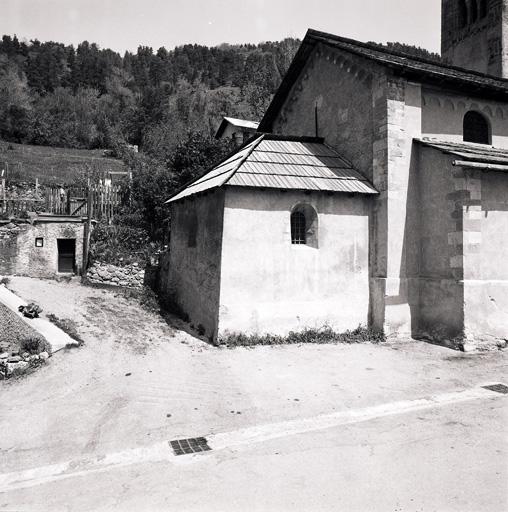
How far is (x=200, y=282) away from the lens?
11.3m

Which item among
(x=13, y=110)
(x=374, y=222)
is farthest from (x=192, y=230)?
(x=13, y=110)

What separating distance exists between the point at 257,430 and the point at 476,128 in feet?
36.1

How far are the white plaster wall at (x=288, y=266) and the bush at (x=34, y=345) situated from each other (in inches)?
147

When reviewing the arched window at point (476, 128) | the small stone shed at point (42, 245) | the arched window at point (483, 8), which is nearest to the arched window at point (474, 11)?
the arched window at point (483, 8)

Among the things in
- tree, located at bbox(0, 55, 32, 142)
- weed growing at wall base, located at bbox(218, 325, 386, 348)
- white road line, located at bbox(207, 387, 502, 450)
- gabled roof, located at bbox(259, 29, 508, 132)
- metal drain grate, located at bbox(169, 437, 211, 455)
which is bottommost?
metal drain grate, located at bbox(169, 437, 211, 455)

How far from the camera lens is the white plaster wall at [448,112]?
36.3 ft

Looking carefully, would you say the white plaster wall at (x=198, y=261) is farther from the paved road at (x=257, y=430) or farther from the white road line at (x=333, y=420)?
the white road line at (x=333, y=420)

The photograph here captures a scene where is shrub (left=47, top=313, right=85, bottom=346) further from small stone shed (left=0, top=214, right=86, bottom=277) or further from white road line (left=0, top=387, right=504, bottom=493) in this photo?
small stone shed (left=0, top=214, right=86, bottom=277)

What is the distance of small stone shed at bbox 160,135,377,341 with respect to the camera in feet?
32.3

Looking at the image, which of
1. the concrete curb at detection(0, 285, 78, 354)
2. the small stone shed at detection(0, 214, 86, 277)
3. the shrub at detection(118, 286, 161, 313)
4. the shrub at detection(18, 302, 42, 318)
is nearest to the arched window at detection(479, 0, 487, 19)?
the shrub at detection(118, 286, 161, 313)

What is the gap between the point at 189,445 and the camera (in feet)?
16.5

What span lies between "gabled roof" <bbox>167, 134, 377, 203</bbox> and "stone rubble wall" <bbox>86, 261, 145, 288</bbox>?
4932mm

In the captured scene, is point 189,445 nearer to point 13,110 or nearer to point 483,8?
point 483,8

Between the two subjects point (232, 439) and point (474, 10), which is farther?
point (474, 10)
